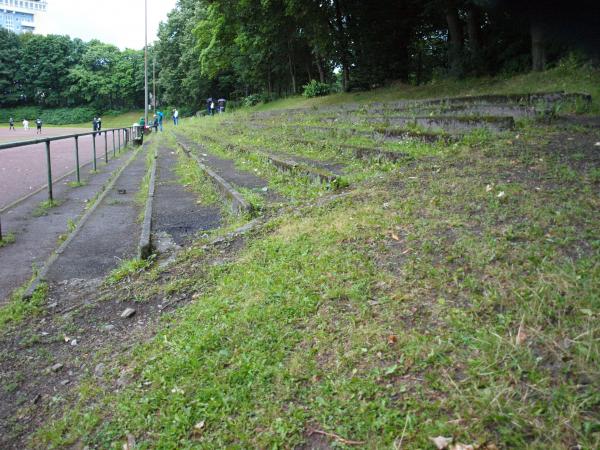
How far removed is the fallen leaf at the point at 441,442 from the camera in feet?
5.95

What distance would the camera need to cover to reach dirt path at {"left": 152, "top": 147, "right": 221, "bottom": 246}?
5.51m

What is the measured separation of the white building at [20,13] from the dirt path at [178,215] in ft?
535

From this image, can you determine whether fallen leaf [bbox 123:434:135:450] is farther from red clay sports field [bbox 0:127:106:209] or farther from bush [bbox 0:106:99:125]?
bush [bbox 0:106:99:125]

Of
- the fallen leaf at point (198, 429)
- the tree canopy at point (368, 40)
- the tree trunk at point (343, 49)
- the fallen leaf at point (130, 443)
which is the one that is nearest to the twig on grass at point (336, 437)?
the fallen leaf at point (198, 429)

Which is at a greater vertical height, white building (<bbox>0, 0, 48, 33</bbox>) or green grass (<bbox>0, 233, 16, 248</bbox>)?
white building (<bbox>0, 0, 48, 33</bbox>)

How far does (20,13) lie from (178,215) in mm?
172556

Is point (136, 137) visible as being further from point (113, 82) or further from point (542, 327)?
point (113, 82)

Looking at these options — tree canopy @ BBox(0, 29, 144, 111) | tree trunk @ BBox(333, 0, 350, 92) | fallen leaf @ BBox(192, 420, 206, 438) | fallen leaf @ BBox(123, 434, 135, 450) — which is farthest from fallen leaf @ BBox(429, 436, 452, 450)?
tree canopy @ BBox(0, 29, 144, 111)

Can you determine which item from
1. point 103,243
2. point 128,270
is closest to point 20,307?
point 128,270

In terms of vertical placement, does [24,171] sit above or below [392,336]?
above

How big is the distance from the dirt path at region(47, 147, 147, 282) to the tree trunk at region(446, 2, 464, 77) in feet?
37.8

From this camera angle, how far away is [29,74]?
244ft

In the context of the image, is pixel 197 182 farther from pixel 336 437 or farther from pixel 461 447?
pixel 461 447

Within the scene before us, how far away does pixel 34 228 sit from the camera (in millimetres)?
6641
